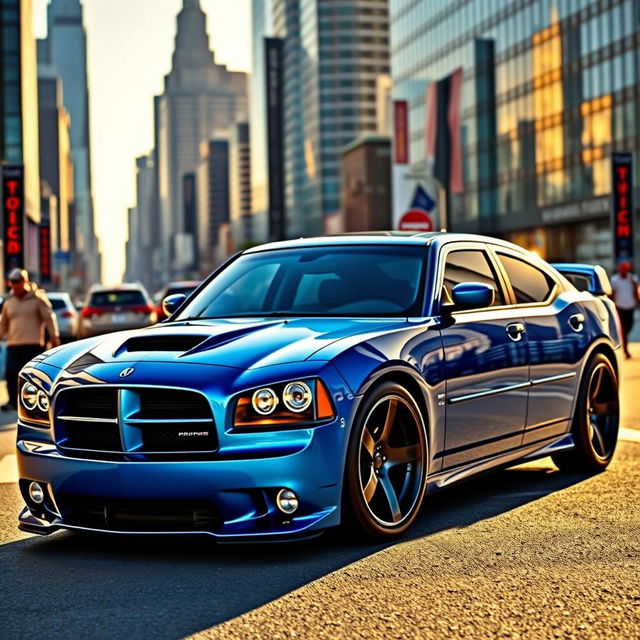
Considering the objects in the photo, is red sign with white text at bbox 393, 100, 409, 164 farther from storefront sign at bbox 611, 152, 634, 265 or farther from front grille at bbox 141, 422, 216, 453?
front grille at bbox 141, 422, 216, 453

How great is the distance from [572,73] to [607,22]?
470 cm

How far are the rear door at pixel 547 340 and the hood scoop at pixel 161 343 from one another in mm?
2247

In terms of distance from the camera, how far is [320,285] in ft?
22.1

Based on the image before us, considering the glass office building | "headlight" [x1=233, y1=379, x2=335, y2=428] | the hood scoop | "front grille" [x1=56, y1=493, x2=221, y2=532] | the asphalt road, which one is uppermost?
the glass office building

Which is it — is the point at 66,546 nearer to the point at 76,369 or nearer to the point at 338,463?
the point at 76,369

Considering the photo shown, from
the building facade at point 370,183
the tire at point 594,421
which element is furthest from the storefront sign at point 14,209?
the building facade at point 370,183

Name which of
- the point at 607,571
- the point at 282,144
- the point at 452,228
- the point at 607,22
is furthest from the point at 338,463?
the point at 282,144

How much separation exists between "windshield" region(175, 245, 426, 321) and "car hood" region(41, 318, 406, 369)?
29 cm

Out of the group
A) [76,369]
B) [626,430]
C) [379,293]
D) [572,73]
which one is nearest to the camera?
[76,369]

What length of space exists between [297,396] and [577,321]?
3012 mm

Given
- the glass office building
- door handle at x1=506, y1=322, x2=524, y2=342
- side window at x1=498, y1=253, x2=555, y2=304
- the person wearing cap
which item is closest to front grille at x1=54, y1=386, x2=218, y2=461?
door handle at x1=506, y1=322, x2=524, y2=342

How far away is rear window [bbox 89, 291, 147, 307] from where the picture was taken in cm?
2847

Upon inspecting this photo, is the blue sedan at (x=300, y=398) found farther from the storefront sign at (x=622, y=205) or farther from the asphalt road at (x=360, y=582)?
the storefront sign at (x=622, y=205)

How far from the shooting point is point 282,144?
178 m
